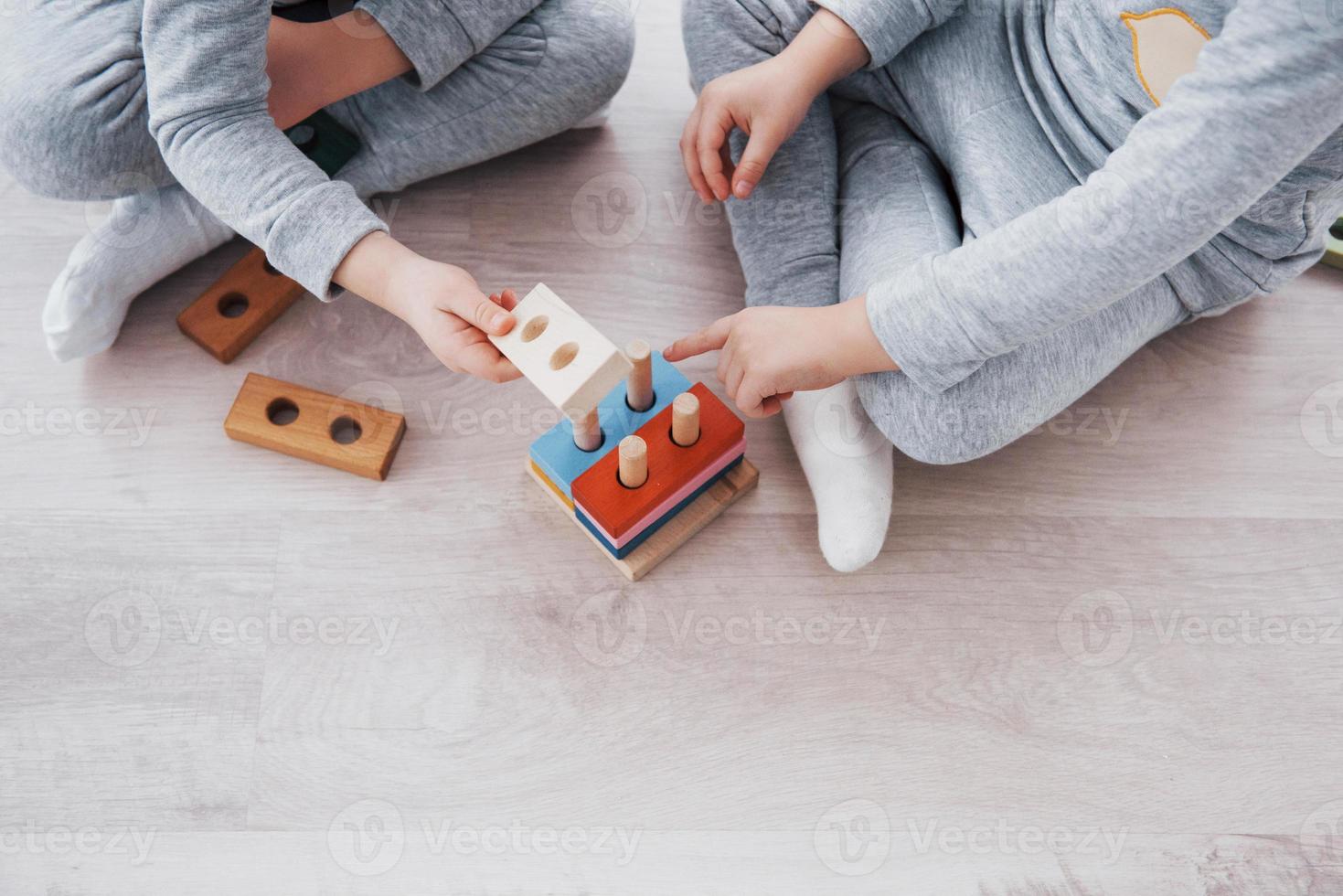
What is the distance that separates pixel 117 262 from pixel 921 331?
0.66 metres

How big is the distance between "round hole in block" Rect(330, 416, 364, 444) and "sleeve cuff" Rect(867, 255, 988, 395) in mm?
445

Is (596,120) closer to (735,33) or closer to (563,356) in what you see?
(735,33)

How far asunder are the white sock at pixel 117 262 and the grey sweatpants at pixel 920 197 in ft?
1.51

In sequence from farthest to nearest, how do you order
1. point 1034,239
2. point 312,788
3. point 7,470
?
point 7,470 → point 312,788 → point 1034,239

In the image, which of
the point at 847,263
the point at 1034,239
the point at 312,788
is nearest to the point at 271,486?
the point at 312,788

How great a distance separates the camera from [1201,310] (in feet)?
2.52

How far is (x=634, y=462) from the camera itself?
69cm

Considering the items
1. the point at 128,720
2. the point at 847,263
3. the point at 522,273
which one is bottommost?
the point at 128,720

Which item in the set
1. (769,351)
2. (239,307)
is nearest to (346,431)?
(239,307)

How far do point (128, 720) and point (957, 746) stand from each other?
623mm

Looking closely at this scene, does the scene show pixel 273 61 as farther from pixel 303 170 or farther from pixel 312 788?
pixel 312 788

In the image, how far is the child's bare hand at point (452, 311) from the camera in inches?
26.4

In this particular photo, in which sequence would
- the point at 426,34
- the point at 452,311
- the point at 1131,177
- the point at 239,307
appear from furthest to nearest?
the point at 239,307, the point at 426,34, the point at 452,311, the point at 1131,177

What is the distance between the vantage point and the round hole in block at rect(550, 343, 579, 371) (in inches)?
23.7
